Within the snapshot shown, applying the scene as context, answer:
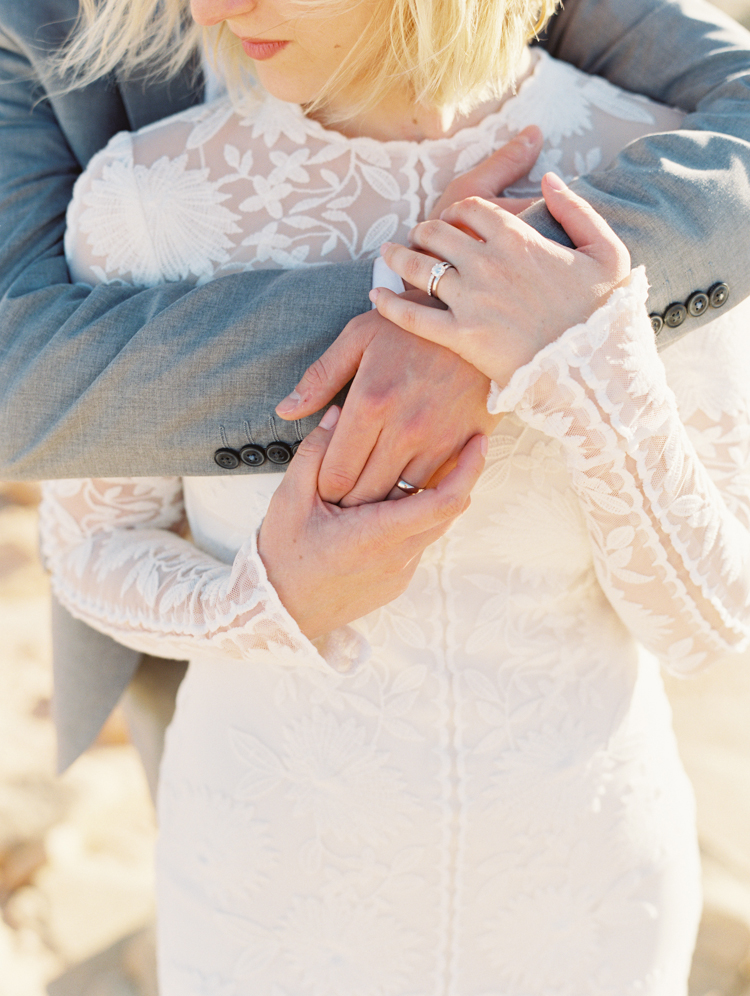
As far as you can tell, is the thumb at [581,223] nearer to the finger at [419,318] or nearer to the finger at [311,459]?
the finger at [419,318]

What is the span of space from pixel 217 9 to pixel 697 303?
64cm

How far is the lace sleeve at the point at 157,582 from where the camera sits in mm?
987

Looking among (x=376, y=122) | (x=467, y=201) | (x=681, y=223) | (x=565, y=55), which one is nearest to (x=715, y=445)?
(x=681, y=223)

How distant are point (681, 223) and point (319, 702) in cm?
77

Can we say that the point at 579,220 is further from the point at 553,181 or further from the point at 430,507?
the point at 430,507

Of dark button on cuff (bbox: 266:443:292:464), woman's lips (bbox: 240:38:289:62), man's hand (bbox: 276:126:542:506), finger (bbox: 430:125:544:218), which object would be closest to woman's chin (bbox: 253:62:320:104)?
woman's lips (bbox: 240:38:289:62)

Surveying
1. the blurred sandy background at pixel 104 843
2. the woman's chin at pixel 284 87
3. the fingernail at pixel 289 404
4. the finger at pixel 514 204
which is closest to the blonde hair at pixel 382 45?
the woman's chin at pixel 284 87

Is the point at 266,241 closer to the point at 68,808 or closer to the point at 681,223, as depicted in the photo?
the point at 681,223

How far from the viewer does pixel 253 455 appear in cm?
97

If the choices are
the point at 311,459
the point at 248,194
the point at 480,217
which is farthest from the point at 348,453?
the point at 248,194

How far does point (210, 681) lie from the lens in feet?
4.21

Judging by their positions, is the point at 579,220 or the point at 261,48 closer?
the point at 579,220

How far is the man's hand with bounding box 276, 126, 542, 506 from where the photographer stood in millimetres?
881

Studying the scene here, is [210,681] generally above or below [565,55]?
below
